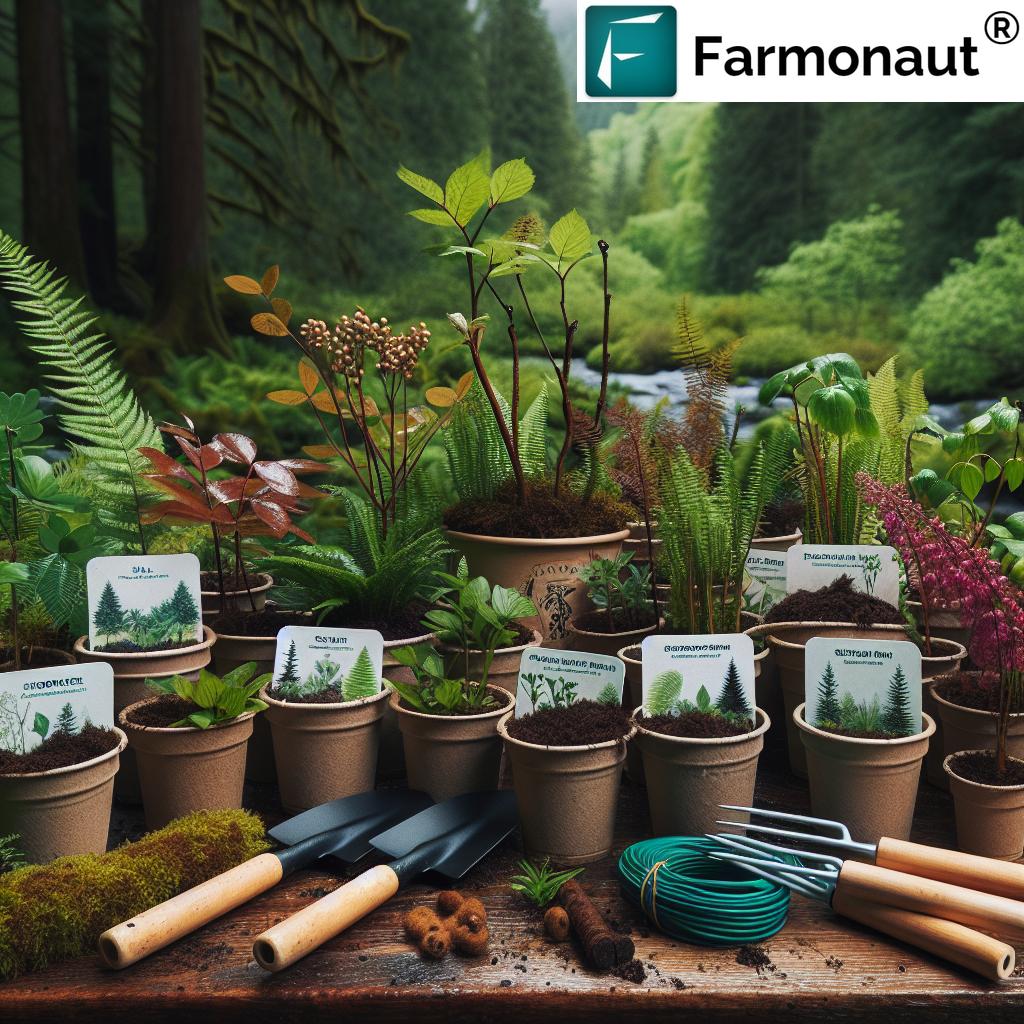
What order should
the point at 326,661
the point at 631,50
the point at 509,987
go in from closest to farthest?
the point at 509,987 → the point at 326,661 → the point at 631,50

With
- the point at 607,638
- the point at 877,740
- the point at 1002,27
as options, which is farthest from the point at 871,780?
the point at 1002,27

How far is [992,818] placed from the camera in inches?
55.1

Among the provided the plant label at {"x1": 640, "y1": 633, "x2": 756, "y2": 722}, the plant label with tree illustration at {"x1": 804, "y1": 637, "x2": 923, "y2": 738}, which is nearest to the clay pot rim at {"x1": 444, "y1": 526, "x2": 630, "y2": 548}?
the plant label at {"x1": 640, "y1": 633, "x2": 756, "y2": 722}

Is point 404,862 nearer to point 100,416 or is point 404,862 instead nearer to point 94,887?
point 94,887

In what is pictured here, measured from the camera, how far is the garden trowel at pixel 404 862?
1.14 m

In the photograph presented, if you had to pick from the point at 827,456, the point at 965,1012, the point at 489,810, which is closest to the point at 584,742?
the point at 489,810

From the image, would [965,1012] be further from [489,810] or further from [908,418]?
[908,418]

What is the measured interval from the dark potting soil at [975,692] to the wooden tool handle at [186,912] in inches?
43.2

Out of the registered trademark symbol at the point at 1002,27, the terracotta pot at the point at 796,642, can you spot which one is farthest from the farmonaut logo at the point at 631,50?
the terracotta pot at the point at 796,642

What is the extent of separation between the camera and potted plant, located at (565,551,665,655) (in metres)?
1.79

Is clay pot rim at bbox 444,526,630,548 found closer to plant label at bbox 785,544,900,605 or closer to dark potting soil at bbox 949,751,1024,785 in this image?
plant label at bbox 785,544,900,605

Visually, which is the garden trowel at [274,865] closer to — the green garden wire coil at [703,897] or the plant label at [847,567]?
the green garden wire coil at [703,897]

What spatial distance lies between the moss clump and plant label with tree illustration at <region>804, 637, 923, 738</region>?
2.98ft

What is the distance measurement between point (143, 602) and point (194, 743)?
0.33 m
